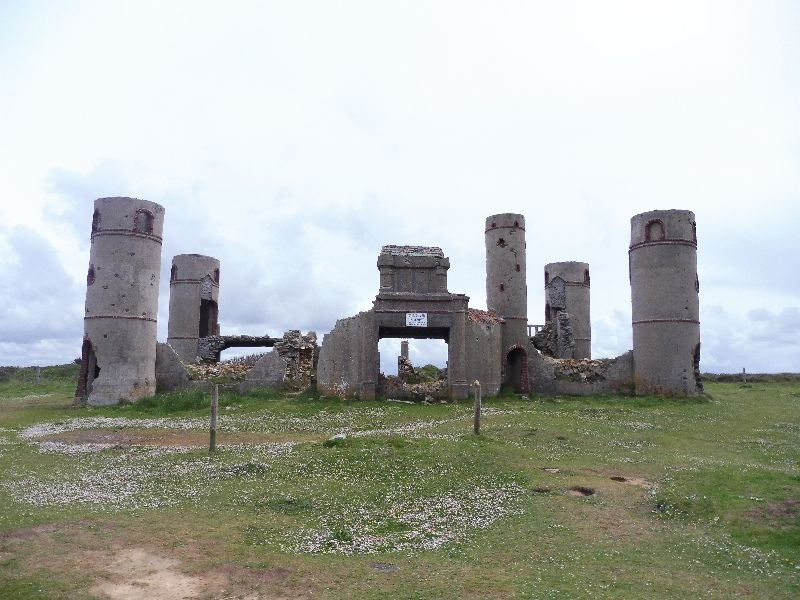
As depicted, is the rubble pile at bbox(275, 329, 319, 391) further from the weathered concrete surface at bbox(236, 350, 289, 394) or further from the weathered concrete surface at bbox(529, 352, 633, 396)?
the weathered concrete surface at bbox(529, 352, 633, 396)

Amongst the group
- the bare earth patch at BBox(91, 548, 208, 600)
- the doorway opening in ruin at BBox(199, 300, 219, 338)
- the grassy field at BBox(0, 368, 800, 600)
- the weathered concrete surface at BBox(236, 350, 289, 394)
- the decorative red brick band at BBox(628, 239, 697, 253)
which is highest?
the decorative red brick band at BBox(628, 239, 697, 253)

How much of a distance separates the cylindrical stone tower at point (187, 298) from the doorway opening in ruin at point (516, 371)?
22.5 meters

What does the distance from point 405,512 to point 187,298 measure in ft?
119

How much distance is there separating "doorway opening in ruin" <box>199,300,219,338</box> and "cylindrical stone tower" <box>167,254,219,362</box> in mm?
724

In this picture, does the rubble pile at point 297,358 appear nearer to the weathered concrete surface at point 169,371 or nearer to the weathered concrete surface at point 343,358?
the weathered concrete surface at point 343,358

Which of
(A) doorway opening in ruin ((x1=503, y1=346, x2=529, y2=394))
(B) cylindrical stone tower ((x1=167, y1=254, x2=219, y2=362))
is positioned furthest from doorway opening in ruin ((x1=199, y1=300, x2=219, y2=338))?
(A) doorway opening in ruin ((x1=503, y1=346, x2=529, y2=394))

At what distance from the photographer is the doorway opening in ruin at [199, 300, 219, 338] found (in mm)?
46281

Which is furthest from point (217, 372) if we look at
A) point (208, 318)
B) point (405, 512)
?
point (405, 512)

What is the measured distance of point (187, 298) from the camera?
146 feet

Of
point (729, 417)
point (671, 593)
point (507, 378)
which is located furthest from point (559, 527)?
point (507, 378)

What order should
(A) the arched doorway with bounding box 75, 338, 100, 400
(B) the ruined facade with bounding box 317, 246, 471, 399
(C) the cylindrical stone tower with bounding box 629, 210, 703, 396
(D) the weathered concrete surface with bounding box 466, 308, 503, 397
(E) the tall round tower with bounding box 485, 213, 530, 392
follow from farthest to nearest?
1. (E) the tall round tower with bounding box 485, 213, 530, 392
2. (C) the cylindrical stone tower with bounding box 629, 210, 703, 396
3. (A) the arched doorway with bounding box 75, 338, 100, 400
4. (D) the weathered concrete surface with bounding box 466, 308, 503, 397
5. (B) the ruined facade with bounding box 317, 246, 471, 399

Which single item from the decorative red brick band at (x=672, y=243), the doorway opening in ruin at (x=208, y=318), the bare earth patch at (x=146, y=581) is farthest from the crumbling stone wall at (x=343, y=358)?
the bare earth patch at (x=146, y=581)

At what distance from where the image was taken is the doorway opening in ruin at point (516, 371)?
33.5m

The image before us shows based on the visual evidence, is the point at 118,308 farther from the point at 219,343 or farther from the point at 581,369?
the point at 581,369
